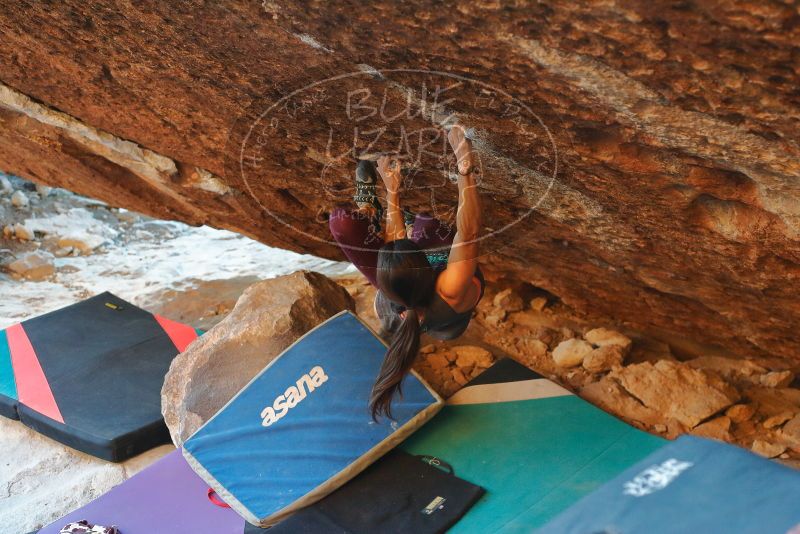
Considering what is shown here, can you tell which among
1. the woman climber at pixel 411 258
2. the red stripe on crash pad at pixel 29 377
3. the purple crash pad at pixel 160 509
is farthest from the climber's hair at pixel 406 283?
the red stripe on crash pad at pixel 29 377


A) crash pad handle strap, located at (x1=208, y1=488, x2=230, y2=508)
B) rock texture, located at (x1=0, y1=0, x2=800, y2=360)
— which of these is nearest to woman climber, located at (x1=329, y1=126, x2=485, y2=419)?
rock texture, located at (x1=0, y1=0, x2=800, y2=360)

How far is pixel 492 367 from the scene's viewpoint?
114 inches

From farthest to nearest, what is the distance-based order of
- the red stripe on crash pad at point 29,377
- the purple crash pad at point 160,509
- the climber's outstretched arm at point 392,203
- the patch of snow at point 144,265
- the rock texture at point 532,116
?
the patch of snow at point 144,265
the red stripe on crash pad at point 29,377
the purple crash pad at point 160,509
the climber's outstretched arm at point 392,203
the rock texture at point 532,116

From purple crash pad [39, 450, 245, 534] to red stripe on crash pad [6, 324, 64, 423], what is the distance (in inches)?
26.6

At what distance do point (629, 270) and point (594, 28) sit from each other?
1447 mm

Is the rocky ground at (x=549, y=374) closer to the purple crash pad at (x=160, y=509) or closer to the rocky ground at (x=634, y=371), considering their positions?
the rocky ground at (x=634, y=371)

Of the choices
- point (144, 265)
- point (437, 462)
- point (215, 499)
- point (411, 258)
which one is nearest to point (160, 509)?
point (215, 499)

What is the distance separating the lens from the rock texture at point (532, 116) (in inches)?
52.4

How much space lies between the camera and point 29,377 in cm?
334

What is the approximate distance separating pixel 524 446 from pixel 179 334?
2049mm

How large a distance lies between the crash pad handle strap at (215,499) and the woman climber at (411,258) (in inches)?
31.2

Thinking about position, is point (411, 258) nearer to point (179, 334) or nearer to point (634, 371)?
point (634, 371)

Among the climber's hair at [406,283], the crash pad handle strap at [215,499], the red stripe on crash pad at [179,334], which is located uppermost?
the climber's hair at [406,283]

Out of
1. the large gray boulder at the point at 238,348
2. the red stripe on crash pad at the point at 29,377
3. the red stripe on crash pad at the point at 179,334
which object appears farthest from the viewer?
the red stripe on crash pad at the point at 179,334
